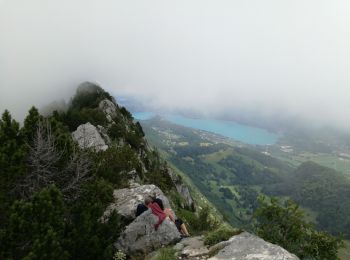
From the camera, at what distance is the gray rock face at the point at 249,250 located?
1547 cm

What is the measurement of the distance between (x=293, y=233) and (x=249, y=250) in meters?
5.03

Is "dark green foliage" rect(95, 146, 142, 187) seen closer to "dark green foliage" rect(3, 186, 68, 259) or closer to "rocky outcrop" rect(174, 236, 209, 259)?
"rocky outcrop" rect(174, 236, 209, 259)

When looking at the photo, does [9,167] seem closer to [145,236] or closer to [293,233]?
[145,236]

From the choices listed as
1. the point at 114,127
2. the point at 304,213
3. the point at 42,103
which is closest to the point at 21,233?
the point at 304,213

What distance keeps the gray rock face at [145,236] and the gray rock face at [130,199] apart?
1.81 metres

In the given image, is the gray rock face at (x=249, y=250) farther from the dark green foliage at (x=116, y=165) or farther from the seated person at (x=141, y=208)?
the dark green foliage at (x=116, y=165)

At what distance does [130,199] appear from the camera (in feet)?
76.4

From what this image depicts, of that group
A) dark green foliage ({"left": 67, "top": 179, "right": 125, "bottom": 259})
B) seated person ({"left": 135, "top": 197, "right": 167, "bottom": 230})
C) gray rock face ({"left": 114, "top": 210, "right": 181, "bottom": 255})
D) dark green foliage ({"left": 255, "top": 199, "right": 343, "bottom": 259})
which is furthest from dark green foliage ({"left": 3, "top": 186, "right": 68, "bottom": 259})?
dark green foliage ({"left": 255, "top": 199, "right": 343, "bottom": 259})

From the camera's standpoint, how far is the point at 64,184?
67.4 ft

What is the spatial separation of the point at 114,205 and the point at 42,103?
85.0 m

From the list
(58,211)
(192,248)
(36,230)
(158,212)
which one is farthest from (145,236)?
(36,230)

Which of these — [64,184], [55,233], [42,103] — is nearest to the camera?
[55,233]

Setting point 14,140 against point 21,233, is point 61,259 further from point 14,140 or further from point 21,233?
point 14,140

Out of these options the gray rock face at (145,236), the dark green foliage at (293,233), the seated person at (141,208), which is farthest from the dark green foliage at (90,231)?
the dark green foliage at (293,233)
